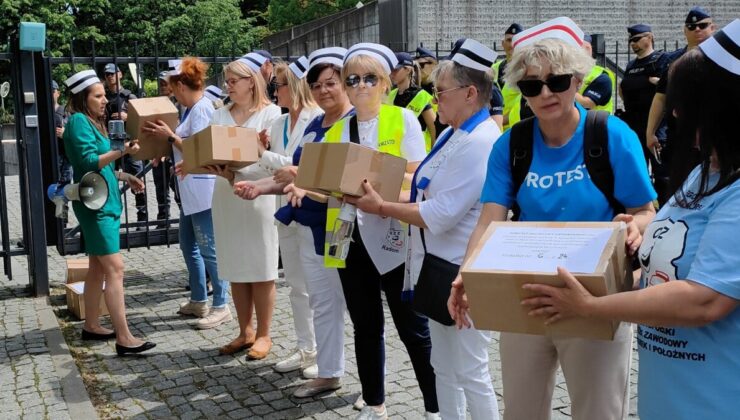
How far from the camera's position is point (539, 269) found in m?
2.13

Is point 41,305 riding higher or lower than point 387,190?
lower

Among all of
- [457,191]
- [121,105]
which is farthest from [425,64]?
[457,191]

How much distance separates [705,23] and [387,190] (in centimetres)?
532

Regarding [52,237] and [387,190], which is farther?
[52,237]

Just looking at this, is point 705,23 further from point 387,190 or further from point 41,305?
point 41,305

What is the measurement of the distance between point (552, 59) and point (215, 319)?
4.30m

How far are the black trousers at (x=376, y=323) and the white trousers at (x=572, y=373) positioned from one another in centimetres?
102

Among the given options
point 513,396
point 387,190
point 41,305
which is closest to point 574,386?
point 513,396

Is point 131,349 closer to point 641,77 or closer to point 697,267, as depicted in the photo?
point 697,267

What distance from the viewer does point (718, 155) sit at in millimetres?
1934

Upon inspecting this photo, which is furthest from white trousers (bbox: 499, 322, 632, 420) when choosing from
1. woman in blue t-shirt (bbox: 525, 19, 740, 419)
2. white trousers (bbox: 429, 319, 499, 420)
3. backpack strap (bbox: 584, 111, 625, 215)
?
woman in blue t-shirt (bbox: 525, 19, 740, 419)

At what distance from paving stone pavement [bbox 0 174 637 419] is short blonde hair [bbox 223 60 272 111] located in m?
1.74

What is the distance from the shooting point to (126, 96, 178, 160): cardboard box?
5.64 m

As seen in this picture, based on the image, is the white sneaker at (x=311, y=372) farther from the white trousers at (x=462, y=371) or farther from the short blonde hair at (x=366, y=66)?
the short blonde hair at (x=366, y=66)
